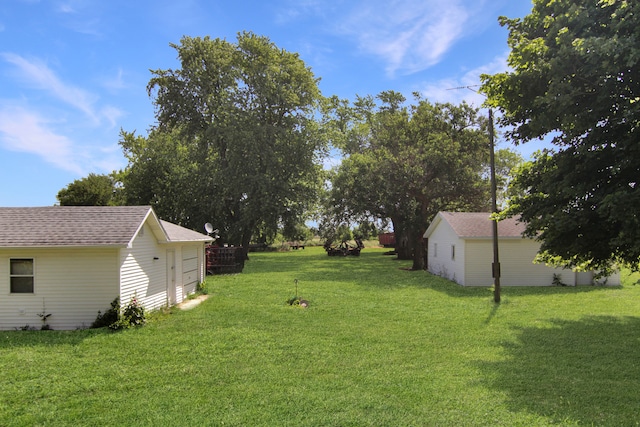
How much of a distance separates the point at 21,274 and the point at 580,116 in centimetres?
1399

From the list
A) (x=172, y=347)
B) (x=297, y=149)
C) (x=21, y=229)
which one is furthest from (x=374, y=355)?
(x=297, y=149)

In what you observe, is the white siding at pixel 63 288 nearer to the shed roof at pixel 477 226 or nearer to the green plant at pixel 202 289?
the green plant at pixel 202 289

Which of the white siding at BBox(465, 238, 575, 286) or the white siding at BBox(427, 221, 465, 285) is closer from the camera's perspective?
the white siding at BBox(465, 238, 575, 286)

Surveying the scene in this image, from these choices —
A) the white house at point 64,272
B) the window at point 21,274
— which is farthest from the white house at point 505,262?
the window at point 21,274

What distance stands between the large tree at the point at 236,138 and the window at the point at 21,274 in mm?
19601

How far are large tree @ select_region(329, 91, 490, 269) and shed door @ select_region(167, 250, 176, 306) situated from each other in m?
17.5

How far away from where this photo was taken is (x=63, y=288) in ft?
35.2

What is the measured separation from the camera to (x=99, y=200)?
38.8 meters

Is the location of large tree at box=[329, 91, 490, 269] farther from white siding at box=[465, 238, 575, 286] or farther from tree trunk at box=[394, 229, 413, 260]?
white siding at box=[465, 238, 575, 286]

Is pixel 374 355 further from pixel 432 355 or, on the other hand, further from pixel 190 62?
pixel 190 62

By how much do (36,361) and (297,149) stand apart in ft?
83.0

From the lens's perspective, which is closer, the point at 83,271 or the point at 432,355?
the point at 432,355

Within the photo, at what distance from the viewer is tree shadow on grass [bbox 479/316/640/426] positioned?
5574 millimetres

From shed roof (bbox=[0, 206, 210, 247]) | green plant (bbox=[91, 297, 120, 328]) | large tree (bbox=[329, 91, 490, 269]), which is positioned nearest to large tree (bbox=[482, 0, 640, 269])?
shed roof (bbox=[0, 206, 210, 247])
